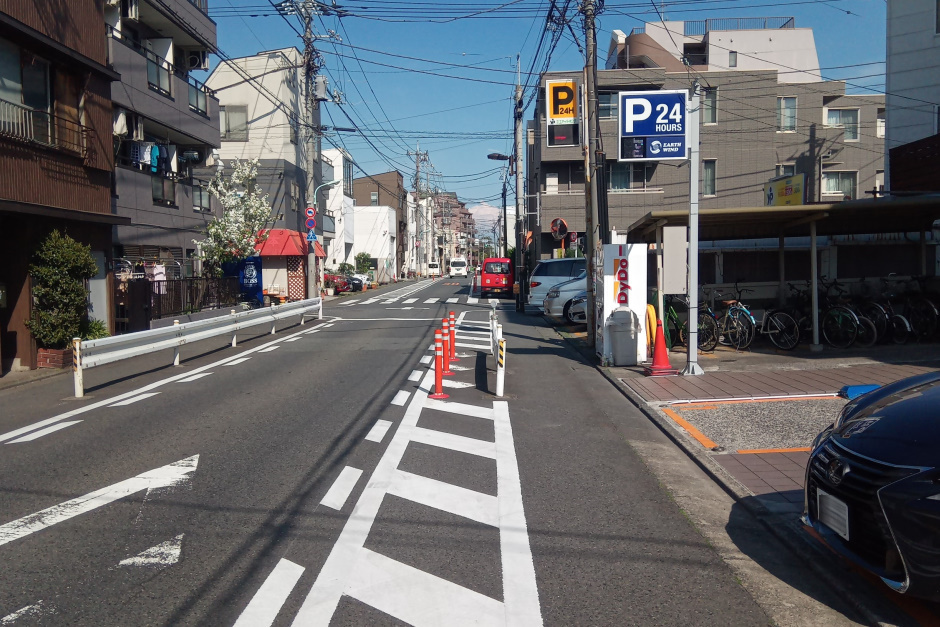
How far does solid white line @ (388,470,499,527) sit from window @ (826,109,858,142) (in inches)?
1429

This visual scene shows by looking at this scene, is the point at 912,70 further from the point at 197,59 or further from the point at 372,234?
the point at 372,234

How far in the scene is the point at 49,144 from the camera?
14.1 metres

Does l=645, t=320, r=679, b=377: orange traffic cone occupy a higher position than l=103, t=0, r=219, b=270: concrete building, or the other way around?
l=103, t=0, r=219, b=270: concrete building

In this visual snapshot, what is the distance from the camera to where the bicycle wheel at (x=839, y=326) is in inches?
537

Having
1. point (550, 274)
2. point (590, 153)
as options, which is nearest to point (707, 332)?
point (590, 153)

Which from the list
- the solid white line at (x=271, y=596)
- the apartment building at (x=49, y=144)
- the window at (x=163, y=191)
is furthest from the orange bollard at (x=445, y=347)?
the window at (x=163, y=191)

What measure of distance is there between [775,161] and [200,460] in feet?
113

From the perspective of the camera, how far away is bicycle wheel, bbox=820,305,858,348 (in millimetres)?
13648

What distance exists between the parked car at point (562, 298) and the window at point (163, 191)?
12908 millimetres

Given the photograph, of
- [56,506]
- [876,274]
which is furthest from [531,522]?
[876,274]

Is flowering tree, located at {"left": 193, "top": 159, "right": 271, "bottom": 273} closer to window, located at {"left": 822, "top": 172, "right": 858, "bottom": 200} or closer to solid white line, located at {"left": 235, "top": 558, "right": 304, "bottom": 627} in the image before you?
solid white line, located at {"left": 235, "top": 558, "right": 304, "bottom": 627}

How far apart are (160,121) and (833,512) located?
74.4 feet

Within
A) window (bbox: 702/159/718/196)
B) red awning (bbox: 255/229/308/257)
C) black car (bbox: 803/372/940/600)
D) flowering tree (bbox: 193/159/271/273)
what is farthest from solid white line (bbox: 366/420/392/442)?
window (bbox: 702/159/718/196)

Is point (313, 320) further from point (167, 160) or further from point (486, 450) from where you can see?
point (486, 450)
